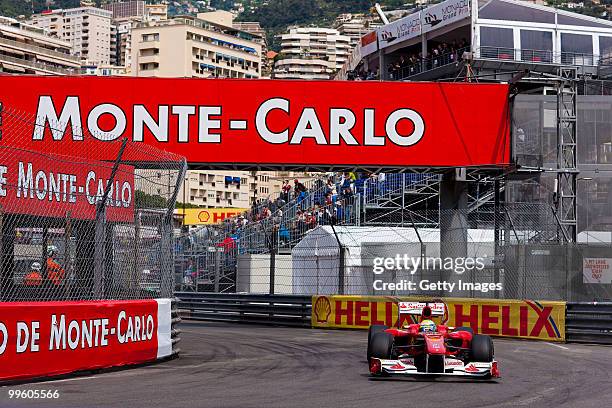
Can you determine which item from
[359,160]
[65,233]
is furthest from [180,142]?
[65,233]

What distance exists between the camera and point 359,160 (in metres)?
23.8

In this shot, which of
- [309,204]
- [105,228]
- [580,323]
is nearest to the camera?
[105,228]

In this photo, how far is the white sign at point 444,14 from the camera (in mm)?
50344

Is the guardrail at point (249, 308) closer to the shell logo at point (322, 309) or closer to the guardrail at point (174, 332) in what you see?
the shell logo at point (322, 309)

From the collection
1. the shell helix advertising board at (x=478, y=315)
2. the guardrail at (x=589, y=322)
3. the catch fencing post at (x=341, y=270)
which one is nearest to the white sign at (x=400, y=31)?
the catch fencing post at (x=341, y=270)

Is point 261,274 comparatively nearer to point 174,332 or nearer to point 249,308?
point 249,308

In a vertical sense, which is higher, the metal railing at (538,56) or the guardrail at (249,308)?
the metal railing at (538,56)

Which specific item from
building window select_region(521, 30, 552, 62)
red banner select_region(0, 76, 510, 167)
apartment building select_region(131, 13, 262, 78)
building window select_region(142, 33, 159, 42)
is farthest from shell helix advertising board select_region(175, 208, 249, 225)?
red banner select_region(0, 76, 510, 167)

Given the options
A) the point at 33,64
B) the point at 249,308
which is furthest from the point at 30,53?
the point at 249,308

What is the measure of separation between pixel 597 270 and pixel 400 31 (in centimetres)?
3872

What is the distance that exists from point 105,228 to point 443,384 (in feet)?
14.9

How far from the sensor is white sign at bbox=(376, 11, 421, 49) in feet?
183

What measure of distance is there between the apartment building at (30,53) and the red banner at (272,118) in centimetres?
11125

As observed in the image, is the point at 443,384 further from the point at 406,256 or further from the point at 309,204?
the point at 309,204
